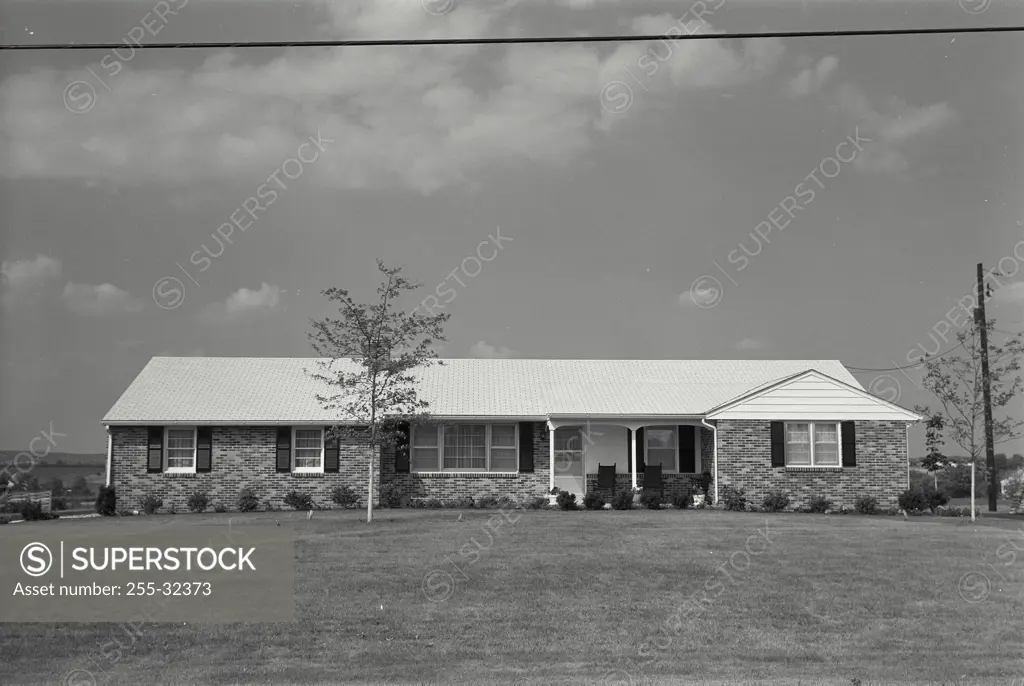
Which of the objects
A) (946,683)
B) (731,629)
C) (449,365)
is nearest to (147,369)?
(449,365)

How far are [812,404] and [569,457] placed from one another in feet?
22.5

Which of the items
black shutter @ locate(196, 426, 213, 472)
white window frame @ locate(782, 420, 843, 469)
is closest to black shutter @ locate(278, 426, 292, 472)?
black shutter @ locate(196, 426, 213, 472)

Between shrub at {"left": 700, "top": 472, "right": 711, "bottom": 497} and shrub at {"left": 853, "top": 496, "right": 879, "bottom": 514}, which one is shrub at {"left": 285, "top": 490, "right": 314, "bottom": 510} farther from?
shrub at {"left": 853, "top": 496, "right": 879, "bottom": 514}

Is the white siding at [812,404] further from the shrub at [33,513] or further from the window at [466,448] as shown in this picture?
the shrub at [33,513]

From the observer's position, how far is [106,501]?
88.1 ft

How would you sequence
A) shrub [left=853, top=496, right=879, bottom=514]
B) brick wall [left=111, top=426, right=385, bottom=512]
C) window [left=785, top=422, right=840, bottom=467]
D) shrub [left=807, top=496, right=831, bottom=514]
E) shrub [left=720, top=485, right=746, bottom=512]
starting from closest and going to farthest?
shrub [left=853, top=496, right=879, bottom=514] → shrub [left=720, top=485, right=746, bottom=512] → shrub [left=807, top=496, right=831, bottom=514] → window [left=785, top=422, right=840, bottom=467] → brick wall [left=111, top=426, right=385, bottom=512]

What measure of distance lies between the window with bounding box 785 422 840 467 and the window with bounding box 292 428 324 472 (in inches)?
494

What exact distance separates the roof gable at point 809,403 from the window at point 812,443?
317 mm

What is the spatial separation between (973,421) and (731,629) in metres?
14.1

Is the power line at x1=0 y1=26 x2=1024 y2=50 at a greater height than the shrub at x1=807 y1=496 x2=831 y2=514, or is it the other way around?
the power line at x1=0 y1=26 x2=1024 y2=50

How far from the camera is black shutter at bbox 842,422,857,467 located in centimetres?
2686

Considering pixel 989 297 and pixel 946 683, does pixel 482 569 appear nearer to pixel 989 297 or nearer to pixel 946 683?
pixel 946 683

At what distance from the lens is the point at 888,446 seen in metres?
26.9
